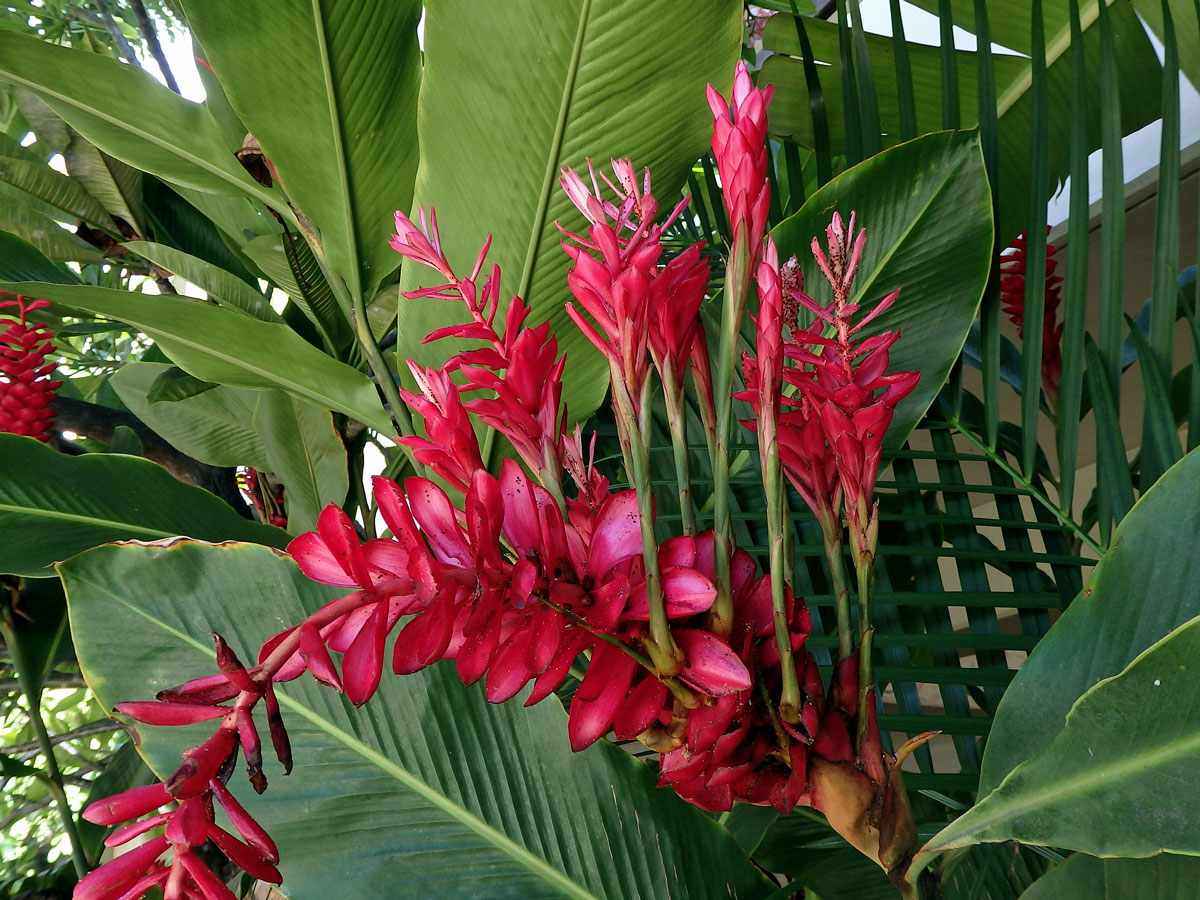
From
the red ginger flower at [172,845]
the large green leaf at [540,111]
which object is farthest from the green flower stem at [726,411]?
the large green leaf at [540,111]

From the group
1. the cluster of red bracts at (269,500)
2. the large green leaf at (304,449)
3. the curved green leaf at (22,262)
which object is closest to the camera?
the curved green leaf at (22,262)

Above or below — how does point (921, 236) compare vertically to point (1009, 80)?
below

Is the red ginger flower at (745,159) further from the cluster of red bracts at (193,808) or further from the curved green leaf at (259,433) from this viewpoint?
the curved green leaf at (259,433)

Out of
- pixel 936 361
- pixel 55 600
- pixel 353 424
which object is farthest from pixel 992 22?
pixel 55 600

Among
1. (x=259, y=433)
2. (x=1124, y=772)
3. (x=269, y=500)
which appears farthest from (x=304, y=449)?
(x=1124, y=772)

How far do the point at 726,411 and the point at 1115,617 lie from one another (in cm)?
14

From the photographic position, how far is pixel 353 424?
74 cm

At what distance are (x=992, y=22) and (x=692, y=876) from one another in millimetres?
628

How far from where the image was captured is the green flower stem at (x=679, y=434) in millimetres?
189

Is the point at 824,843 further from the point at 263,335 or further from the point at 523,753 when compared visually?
the point at 263,335

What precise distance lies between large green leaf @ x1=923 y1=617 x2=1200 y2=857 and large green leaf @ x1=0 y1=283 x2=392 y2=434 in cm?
34

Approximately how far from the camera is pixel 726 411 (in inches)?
7.3

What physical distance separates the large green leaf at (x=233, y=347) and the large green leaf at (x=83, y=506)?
109mm

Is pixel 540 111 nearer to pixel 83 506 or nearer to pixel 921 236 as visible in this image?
pixel 921 236
